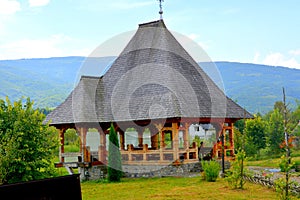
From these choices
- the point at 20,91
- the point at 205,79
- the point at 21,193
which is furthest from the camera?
the point at 20,91

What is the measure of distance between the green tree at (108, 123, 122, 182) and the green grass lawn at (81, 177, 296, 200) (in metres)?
0.56

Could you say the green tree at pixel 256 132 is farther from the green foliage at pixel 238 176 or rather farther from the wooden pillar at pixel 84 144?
the green foliage at pixel 238 176

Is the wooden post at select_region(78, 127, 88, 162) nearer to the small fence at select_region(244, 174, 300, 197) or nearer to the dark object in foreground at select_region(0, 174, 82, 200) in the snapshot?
the small fence at select_region(244, 174, 300, 197)

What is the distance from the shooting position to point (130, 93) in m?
18.2

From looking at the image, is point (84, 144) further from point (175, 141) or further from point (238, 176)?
point (238, 176)

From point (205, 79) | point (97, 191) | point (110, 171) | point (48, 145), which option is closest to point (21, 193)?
point (48, 145)

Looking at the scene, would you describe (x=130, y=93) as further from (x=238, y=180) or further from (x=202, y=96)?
(x=238, y=180)

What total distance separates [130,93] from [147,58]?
69.3 inches

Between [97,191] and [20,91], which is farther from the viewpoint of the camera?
[20,91]

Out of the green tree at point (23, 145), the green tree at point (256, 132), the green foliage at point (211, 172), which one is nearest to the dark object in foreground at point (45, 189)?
the green tree at point (23, 145)

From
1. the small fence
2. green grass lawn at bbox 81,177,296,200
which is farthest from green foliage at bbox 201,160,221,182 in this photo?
the small fence

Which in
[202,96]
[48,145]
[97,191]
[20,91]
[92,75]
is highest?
[20,91]

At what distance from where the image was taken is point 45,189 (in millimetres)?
6027

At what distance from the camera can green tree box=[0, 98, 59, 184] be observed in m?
10.3
